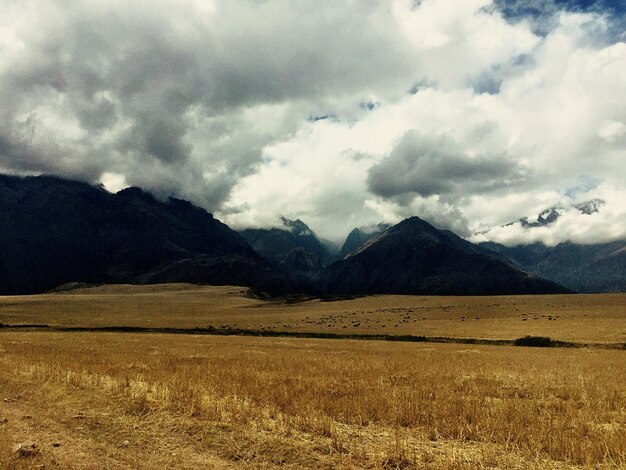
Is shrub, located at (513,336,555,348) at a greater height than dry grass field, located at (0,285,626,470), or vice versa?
dry grass field, located at (0,285,626,470)

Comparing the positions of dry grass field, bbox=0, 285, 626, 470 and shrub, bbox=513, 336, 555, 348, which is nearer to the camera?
dry grass field, bbox=0, 285, 626, 470

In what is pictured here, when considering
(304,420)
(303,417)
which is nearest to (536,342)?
(303,417)

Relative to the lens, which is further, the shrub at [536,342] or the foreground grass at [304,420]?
the shrub at [536,342]

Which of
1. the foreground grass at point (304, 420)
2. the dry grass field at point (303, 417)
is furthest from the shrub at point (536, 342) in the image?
the foreground grass at point (304, 420)

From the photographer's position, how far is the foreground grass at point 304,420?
37.4 feet

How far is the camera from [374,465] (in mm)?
10797

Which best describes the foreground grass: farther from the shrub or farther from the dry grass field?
the shrub

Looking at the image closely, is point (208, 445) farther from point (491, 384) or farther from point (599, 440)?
point (491, 384)

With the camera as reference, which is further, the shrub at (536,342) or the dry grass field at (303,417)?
the shrub at (536,342)

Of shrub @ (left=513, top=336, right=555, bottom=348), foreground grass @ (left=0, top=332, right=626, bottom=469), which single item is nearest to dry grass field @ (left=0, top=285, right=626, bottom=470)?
foreground grass @ (left=0, top=332, right=626, bottom=469)

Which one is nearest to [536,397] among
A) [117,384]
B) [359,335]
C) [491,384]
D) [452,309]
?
[491,384]

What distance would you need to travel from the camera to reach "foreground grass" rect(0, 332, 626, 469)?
37.4 feet

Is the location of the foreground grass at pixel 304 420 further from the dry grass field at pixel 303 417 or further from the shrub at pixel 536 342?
the shrub at pixel 536 342

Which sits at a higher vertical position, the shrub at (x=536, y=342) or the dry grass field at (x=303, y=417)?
the dry grass field at (x=303, y=417)
